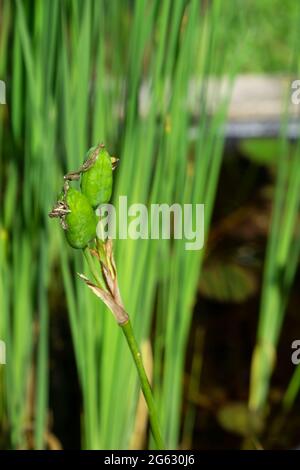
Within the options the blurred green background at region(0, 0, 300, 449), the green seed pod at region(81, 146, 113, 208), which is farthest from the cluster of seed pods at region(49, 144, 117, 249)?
the blurred green background at region(0, 0, 300, 449)

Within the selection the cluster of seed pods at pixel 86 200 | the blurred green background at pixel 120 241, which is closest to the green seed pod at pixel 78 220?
the cluster of seed pods at pixel 86 200

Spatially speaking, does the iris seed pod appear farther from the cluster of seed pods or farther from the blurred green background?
the blurred green background

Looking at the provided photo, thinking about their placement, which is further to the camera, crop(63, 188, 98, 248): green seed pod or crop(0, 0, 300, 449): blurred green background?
crop(0, 0, 300, 449): blurred green background

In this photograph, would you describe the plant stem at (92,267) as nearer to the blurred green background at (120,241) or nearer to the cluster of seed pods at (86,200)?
the cluster of seed pods at (86,200)

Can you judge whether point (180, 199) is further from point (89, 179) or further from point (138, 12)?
point (89, 179)

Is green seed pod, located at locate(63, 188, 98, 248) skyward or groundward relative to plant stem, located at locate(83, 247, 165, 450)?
skyward

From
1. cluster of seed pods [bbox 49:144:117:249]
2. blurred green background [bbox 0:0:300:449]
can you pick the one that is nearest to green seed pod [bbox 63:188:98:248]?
cluster of seed pods [bbox 49:144:117:249]

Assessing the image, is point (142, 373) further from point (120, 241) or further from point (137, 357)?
point (120, 241)
